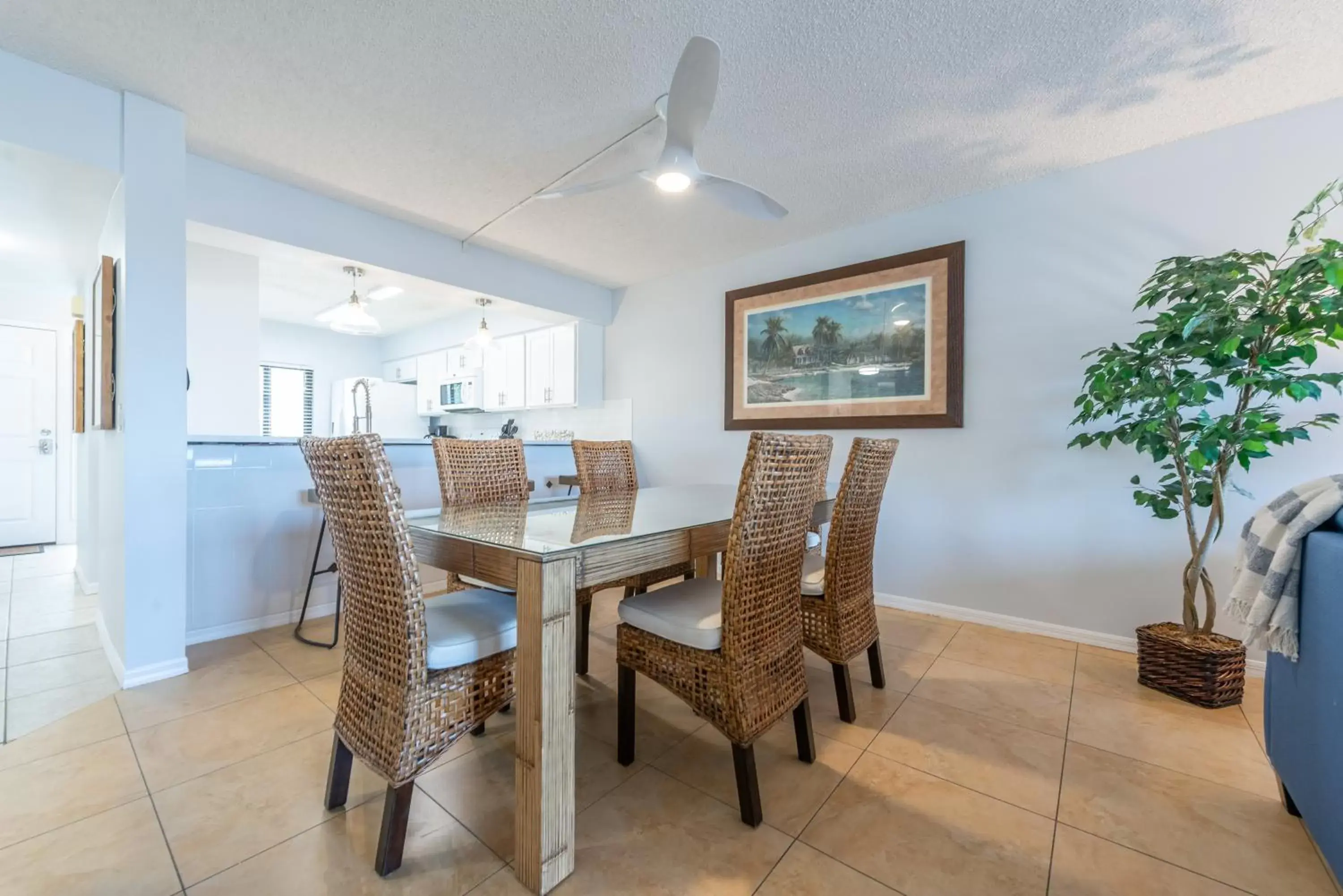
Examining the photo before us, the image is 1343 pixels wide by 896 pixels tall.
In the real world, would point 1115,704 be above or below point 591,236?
below

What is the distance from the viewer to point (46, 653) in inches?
92.9

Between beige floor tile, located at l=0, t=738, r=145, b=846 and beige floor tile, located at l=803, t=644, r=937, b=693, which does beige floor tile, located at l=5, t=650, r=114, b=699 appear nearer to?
beige floor tile, located at l=0, t=738, r=145, b=846

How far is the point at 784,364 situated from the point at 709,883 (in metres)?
2.95

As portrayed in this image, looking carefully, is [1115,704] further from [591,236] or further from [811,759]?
[591,236]

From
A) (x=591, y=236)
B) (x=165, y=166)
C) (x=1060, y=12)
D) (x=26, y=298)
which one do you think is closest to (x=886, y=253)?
(x=1060, y=12)

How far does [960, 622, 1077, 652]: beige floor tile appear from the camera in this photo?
2586 mm

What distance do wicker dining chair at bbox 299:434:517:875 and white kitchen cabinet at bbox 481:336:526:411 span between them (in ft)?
12.5

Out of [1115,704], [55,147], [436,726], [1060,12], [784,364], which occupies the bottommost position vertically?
[1115,704]

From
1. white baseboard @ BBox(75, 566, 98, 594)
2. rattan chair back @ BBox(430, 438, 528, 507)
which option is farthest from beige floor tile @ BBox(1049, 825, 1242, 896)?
white baseboard @ BBox(75, 566, 98, 594)

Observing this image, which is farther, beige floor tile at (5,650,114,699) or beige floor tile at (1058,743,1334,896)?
beige floor tile at (5,650,114,699)

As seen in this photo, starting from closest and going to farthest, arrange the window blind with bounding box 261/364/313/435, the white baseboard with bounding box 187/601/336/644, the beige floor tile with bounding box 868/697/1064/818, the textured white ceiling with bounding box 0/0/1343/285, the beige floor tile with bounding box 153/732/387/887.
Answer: the beige floor tile with bounding box 153/732/387/887 → the beige floor tile with bounding box 868/697/1064/818 → the textured white ceiling with bounding box 0/0/1343/285 → the white baseboard with bounding box 187/601/336/644 → the window blind with bounding box 261/364/313/435

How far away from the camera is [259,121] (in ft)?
7.48

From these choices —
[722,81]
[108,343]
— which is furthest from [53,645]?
[722,81]

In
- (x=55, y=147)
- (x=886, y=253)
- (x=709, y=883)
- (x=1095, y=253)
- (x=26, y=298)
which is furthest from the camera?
(x=26, y=298)
